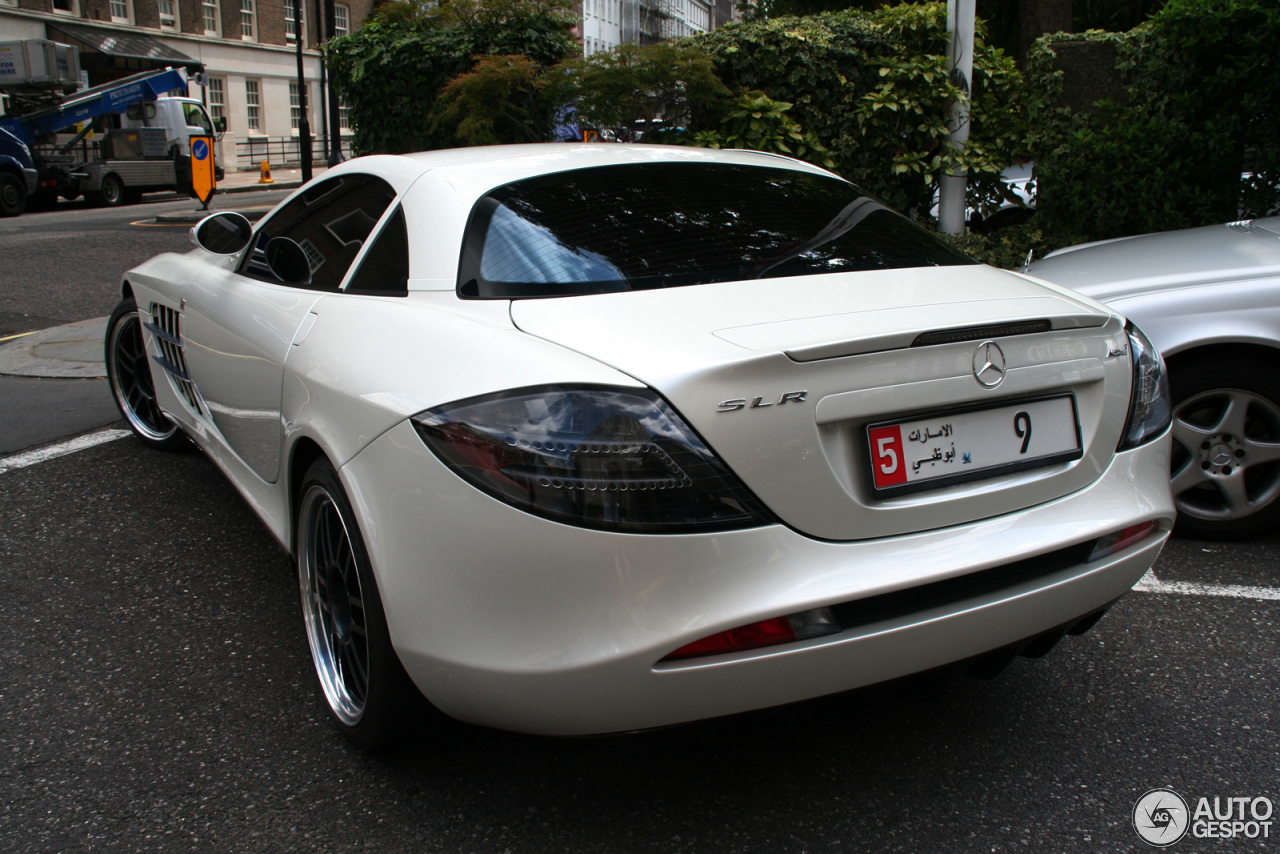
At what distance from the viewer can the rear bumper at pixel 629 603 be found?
5.84 feet

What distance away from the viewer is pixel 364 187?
301cm

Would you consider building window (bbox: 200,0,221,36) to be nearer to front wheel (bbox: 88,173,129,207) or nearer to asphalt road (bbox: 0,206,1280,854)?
front wheel (bbox: 88,173,129,207)

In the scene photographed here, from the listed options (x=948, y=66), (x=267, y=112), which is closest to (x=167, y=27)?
(x=267, y=112)

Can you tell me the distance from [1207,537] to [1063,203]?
155 inches

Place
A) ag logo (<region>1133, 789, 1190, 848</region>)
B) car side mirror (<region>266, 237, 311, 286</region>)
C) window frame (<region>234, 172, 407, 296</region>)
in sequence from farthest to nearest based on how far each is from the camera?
car side mirror (<region>266, 237, 311, 286</region>) < window frame (<region>234, 172, 407, 296</region>) < ag logo (<region>1133, 789, 1190, 848</region>)

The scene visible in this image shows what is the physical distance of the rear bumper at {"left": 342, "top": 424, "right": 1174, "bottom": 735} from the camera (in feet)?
5.84

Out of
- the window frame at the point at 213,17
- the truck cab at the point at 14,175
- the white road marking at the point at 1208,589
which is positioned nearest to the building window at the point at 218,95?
the window frame at the point at 213,17

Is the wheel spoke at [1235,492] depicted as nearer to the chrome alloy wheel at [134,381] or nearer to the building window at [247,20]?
the chrome alloy wheel at [134,381]

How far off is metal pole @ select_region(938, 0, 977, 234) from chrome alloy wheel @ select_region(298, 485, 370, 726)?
594 cm

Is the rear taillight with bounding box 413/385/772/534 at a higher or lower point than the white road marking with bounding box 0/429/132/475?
higher

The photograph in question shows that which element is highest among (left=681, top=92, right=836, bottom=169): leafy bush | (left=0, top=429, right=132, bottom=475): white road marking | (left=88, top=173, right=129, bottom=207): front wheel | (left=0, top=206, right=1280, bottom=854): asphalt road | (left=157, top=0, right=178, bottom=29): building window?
(left=157, top=0, right=178, bottom=29): building window

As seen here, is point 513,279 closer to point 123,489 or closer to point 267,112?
point 123,489

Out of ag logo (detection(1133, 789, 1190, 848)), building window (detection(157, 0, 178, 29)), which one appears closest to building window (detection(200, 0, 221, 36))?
building window (detection(157, 0, 178, 29))

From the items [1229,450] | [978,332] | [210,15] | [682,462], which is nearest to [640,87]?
[1229,450]
